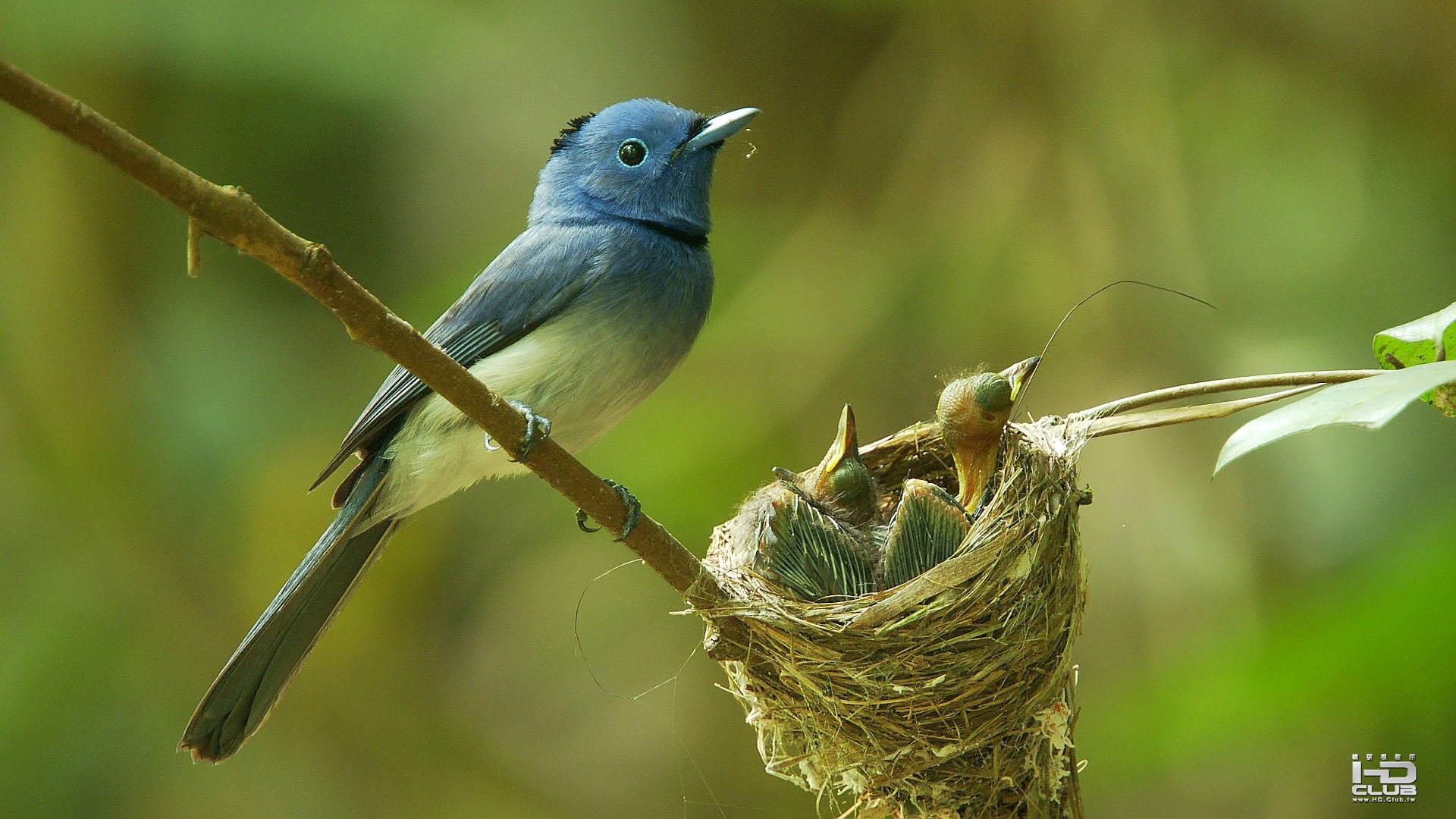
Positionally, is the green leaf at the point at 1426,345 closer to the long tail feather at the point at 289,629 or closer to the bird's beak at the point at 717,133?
the bird's beak at the point at 717,133

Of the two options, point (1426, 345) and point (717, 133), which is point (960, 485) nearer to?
point (717, 133)

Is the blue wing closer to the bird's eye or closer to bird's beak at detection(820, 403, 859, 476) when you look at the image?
the bird's eye

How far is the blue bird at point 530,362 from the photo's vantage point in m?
2.87

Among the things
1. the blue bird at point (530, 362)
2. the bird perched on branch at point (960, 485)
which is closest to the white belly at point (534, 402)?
the blue bird at point (530, 362)

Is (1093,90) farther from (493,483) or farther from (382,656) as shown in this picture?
(382,656)

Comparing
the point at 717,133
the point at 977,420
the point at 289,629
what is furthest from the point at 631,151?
the point at 289,629

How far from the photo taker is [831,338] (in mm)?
4977

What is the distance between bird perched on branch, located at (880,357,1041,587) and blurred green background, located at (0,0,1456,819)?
56.7 inches

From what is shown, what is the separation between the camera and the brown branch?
4.92 ft

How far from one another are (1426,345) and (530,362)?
192 centimetres
